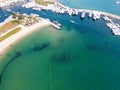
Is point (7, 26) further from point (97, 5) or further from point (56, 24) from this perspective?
point (97, 5)

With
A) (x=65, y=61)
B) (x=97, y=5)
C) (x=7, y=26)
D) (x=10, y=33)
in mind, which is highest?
(x=65, y=61)

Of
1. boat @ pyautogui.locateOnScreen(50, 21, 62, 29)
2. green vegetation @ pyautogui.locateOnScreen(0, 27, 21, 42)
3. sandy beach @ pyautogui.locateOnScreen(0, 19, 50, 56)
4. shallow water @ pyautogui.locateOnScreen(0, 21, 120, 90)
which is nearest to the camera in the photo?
shallow water @ pyautogui.locateOnScreen(0, 21, 120, 90)

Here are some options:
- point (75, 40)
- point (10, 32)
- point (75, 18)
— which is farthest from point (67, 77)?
point (75, 18)

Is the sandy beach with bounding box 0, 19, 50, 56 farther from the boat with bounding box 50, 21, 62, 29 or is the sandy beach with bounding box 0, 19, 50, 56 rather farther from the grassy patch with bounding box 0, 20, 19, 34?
the grassy patch with bounding box 0, 20, 19, 34

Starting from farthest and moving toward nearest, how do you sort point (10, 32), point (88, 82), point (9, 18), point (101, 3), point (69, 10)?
point (101, 3)
point (69, 10)
point (9, 18)
point (10, 32)
point (88, 82)

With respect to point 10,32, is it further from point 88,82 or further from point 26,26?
point 88,82

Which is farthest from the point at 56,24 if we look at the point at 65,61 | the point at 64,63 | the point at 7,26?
the point at 64,63

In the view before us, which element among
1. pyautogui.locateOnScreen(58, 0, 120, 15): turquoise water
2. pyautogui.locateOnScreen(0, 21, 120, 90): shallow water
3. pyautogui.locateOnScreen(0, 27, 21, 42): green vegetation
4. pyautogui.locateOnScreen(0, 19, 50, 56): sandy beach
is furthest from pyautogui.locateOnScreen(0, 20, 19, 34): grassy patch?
pyautogui.locateOnScreen(58, 0, 120, 15): turquoise water
